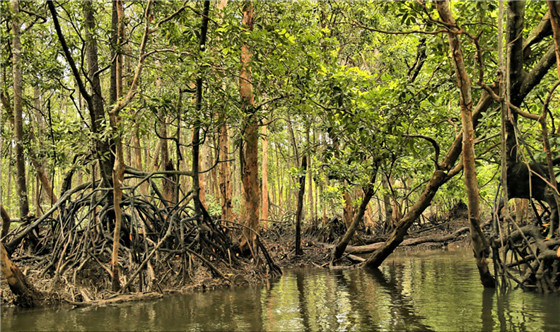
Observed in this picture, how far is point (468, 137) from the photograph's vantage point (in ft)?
17.8

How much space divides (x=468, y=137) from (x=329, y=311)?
108 inches

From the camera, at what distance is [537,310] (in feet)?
15.5

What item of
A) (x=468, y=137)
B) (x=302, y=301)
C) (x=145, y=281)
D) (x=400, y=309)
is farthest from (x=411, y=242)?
(x=145, y=281)

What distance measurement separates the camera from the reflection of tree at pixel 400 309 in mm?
4543

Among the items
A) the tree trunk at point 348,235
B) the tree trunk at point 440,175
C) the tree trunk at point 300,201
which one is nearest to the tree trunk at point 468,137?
the tree trunk at point 440,175

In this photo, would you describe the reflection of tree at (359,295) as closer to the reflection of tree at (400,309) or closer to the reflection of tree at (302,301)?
the reflection of tree at (400,309)

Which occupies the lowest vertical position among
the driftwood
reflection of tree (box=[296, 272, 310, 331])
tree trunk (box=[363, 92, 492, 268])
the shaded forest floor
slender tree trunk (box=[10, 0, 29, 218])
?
reflection of tree (box=[296, 272, 310, 331])

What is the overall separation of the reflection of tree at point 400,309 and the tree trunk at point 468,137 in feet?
3.81

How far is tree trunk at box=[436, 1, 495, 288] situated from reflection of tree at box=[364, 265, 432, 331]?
3.81 feet

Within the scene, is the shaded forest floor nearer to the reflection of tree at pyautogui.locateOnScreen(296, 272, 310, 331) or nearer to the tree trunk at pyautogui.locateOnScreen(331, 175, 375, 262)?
the tree trunk at pyautogui.locateOnScreen(331, 175, 375, 262)

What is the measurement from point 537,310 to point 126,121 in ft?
18.6

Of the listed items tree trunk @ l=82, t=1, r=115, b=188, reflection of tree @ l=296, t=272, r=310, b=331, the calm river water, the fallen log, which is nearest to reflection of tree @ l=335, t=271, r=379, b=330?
the calm river water

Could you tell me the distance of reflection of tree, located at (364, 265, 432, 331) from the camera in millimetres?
4543

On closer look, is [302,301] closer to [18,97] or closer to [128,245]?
[128,245]
